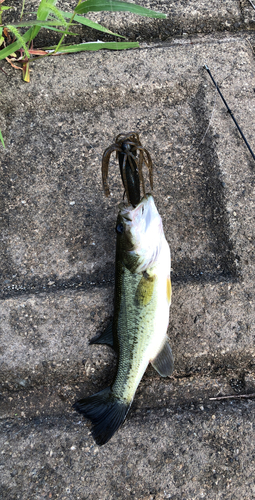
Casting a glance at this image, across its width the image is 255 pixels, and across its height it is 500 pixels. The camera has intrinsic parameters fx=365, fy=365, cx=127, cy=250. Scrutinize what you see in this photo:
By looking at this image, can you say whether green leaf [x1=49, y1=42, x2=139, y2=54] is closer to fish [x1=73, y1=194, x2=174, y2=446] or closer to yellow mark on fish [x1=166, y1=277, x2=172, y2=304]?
fish [x1=73, y1=194, x2=174, y2=446]

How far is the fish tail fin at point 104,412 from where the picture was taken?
6.49 ft

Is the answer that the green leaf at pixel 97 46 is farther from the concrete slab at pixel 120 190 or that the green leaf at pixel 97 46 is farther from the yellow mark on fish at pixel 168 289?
the yellow mark on fish at pixel 168 289

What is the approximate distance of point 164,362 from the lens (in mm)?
2139

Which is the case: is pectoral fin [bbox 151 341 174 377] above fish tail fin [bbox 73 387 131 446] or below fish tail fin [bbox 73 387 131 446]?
above

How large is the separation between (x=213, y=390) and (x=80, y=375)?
2.68 feet

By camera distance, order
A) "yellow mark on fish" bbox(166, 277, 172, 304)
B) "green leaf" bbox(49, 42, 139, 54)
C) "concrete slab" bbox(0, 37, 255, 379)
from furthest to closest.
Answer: "green leaf" bbox(49, 42, 139, 54)
"concrete slab" bbox(0, 37, 255, 379)
"yellow mark on fish" bbox(166, 277, 172, 304)

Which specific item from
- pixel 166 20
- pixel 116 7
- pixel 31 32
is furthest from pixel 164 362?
pixel 166 20

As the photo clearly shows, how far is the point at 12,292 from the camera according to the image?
95.7 inches

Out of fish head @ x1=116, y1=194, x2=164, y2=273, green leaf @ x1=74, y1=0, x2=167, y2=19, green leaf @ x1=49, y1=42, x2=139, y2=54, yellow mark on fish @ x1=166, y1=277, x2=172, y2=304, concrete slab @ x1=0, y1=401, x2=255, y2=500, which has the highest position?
green leaf @ x1=74, y1=0, x2=167, y2=19

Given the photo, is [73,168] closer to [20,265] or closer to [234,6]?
[20,265]

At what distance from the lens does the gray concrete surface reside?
200 cm

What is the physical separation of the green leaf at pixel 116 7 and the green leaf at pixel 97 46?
261 mm

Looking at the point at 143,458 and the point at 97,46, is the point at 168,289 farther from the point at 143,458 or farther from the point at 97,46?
the point at 97,46

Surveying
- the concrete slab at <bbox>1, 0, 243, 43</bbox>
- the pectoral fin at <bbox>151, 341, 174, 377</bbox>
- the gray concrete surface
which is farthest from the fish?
the concrete slab at <bbox>1, 0, 243, 43</bbox>
